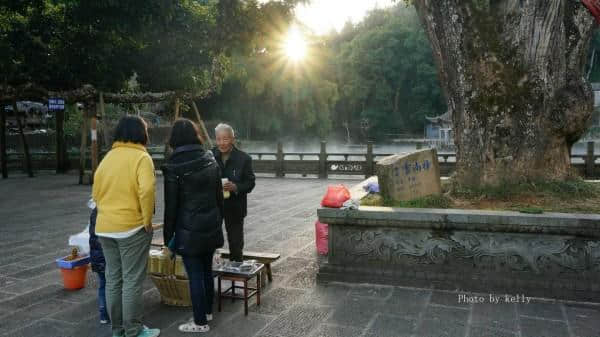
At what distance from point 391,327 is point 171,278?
6.06 ft

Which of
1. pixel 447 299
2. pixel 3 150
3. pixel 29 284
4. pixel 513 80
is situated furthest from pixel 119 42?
pixel 447 299

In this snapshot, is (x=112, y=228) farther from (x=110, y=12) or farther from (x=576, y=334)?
(x=110, y=12)

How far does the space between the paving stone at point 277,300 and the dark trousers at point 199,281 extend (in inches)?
21.3

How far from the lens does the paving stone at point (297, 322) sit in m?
3.61

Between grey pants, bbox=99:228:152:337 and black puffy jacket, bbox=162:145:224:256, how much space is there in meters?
0.22

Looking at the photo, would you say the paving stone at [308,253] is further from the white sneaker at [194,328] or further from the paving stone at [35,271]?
the paving stone at [35,271]

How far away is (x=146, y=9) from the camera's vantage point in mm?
12492

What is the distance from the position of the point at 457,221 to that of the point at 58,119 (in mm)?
16494

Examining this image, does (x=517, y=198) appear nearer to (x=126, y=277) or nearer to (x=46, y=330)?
(x=126, y=277)

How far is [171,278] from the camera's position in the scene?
4055mm

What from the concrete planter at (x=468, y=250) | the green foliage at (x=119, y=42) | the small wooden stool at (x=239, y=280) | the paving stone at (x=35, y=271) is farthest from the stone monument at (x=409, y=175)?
the green foliage at (x=119, y=42)

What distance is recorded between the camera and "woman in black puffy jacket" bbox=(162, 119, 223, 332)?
3357 mm

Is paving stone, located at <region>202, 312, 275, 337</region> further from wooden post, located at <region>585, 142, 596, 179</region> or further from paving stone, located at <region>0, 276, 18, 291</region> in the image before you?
wooden post, located at <region>585, 142, 596, 179</region>

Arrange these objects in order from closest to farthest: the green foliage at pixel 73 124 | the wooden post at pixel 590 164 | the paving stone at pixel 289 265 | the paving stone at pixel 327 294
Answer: the paving stone at pixel 327 294
the paving stone at pixel 289 265
the wooden post at pixel 590 164
the green foliage at pixel 73 124
